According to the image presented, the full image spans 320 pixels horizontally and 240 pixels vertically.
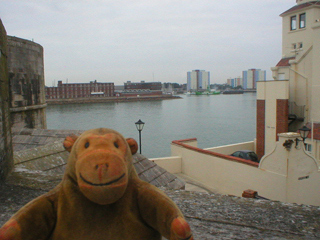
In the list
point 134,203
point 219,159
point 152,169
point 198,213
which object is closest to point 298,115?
point 219,159

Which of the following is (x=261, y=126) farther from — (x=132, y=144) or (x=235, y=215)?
(x=132, y=144)

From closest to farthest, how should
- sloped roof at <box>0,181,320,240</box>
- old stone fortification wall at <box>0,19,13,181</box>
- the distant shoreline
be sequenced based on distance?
sloped roof at <box>0,181,320,240</box>
old stone fortification wall at <box>0,19,13,181</box>
the distant shoreline

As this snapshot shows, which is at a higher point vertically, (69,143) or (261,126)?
(69,143)

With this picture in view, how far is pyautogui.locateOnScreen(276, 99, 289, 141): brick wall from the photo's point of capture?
587 inches

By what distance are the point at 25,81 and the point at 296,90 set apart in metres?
12.8

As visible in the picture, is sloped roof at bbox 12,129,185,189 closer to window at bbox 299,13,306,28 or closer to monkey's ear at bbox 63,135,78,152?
monkey's ear at bbox 63,135,78,152

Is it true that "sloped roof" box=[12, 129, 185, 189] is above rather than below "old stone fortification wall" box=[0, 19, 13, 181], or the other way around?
below

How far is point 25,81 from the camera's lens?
1127cm

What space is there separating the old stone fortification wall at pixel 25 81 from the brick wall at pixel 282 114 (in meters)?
11.2

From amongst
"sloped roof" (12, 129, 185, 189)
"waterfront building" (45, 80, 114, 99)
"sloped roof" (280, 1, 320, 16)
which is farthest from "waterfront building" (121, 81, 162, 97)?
"sloped roof" (12, 129, 185, 189)

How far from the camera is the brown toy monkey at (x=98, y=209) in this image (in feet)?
4.80

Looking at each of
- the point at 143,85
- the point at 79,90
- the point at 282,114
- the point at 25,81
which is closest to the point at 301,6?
the point at 282,114

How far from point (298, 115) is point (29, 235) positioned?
15761 mm

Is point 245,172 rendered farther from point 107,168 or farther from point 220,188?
point 107,168
